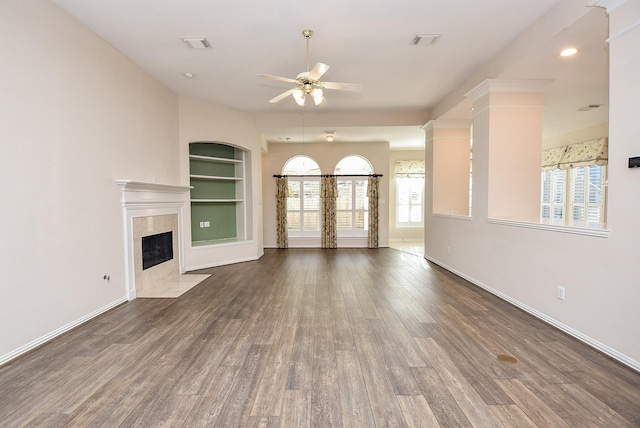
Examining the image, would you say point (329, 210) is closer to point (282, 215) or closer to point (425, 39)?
point (282, 215)

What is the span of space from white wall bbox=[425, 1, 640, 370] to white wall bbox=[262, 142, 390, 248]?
4.91 m

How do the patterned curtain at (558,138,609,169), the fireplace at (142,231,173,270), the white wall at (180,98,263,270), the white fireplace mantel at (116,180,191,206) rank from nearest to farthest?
the white fireplace mantel at (116,180,191,206), the fireplace at (142,231,173,270), the white wall at (180,98,263,270), the patterned curtain at (558,138,609,169)

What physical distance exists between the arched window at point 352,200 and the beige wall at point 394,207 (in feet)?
4.37

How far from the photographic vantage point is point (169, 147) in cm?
511

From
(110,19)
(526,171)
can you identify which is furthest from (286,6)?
(526,171)

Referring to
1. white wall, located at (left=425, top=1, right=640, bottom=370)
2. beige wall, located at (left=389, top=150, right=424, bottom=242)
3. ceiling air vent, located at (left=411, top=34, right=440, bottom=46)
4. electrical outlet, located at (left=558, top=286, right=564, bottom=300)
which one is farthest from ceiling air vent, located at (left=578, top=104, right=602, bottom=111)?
electrical outlet, located at (left=558, top=286, right=564, bottom=300)

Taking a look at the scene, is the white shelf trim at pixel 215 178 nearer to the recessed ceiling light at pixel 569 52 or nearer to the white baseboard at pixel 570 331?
the white baseboard at pixel 570 331

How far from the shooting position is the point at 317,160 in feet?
27.6

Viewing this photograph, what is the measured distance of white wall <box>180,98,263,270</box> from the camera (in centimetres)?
555

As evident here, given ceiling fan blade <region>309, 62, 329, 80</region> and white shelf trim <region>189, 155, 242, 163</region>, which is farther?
white shelf trim <region>189, 155, 242, 163</region>

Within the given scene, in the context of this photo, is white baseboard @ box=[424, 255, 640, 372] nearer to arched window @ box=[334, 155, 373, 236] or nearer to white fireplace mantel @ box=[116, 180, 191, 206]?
arched window @ box=[334, 155, 373, 236]

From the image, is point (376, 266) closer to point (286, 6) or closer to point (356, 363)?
point (356, 363)

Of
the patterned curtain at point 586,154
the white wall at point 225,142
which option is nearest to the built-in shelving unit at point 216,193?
the white wall at point 225,142

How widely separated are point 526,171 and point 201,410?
14.6ft
